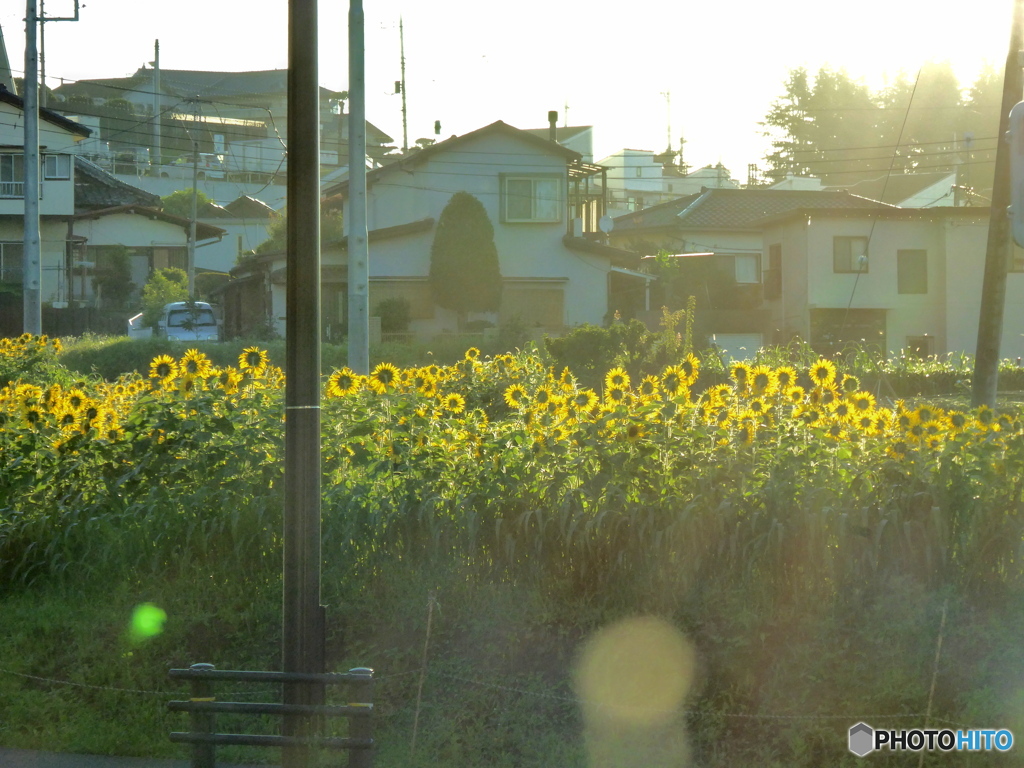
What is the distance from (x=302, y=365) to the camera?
3.95 metres

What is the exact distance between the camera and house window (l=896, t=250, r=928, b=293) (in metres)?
33.5

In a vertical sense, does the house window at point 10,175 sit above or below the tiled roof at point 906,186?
below

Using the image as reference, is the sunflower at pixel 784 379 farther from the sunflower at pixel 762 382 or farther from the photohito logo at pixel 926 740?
the photohito logo at pixel 926 740

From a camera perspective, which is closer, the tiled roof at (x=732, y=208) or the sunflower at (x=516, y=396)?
the sunflower at (x=516, y=396)

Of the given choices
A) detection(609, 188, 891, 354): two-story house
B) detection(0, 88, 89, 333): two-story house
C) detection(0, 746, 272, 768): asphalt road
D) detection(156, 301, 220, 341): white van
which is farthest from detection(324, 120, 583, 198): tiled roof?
detection(0, 746, 272, 768): asphalt road

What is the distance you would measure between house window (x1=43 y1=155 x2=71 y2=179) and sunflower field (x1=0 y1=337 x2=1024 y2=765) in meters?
36.2

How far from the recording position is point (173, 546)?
5.70 metres

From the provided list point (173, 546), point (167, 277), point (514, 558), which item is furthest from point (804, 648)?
point (167, 277)

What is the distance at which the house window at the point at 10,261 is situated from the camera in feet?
131

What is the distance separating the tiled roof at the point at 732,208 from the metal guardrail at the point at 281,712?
39.8m

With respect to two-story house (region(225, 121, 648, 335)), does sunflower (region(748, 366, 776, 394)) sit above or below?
below

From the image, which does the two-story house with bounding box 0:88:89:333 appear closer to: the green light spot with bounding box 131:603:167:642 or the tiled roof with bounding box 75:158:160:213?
the tiled roof with bounding box 75:158:160:213

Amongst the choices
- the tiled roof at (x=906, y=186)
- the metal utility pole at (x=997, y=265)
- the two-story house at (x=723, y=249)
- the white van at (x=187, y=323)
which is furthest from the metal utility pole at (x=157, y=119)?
the metal utility pole at (x=997, y=265)

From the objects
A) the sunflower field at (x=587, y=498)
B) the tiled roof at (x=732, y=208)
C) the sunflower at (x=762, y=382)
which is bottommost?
the sunflower field at (x=587, y=498)
